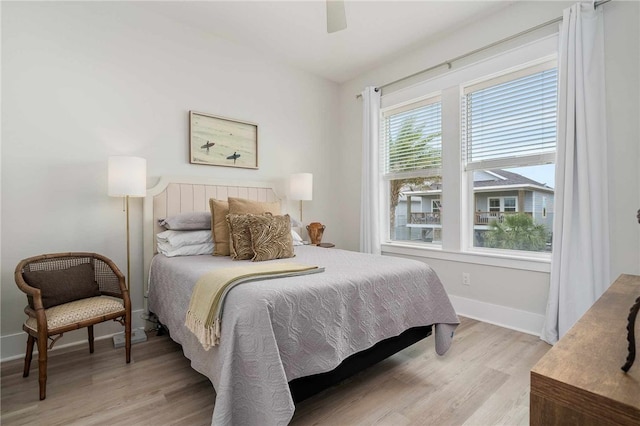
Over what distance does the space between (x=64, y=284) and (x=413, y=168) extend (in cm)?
336

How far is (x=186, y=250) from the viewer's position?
2627 millimetres

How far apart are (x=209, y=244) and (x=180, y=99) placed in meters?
1.47

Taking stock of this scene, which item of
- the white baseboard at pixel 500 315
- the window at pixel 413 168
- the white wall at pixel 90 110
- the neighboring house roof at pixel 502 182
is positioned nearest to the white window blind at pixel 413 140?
the window at pixel 413 168

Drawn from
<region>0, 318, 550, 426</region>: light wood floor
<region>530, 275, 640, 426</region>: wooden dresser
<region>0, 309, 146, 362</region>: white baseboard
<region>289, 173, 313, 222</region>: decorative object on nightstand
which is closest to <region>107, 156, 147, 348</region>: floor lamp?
<region>0, 309, 146, 362</region>: white baseboard

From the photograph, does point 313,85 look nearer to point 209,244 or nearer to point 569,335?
point 209,244

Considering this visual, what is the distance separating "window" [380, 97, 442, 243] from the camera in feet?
11.4

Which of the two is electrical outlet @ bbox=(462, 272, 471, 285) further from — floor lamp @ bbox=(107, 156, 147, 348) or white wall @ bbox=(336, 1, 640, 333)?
floor lamp @ bbox=(107, 156, 147, 348)

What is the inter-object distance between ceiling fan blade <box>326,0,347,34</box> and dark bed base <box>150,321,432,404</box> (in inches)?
81.5

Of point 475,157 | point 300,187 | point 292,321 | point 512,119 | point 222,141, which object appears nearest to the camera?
point 292,321

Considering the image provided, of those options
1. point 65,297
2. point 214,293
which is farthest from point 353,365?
point 65,297

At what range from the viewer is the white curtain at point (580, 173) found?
2.30 meters

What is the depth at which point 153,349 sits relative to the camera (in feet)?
7.89

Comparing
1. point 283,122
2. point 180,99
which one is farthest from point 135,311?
point 283,122

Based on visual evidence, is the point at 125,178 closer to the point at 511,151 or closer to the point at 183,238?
the point at 183,238
